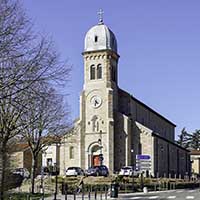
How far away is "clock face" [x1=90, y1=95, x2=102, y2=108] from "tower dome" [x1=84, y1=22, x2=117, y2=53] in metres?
7.75

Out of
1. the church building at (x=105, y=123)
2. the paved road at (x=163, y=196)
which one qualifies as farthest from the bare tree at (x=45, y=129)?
the church building at (x=105, y=123)

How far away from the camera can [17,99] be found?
888 inches

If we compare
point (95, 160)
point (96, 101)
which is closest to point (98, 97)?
point (96, 101)

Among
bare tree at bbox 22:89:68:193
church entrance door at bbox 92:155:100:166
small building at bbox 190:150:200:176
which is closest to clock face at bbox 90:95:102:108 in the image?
church entrance door at bbox 92:155:100:166

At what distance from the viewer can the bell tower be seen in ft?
276

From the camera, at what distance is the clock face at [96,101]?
3398 inches

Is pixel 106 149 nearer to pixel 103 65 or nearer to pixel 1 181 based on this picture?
pixel 103 65

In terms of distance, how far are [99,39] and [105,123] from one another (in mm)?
13692

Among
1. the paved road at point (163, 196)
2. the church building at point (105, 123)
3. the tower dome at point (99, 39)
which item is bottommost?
the paved road at point (163, 196)

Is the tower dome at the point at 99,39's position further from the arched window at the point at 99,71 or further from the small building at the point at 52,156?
the small building at the point at 52,156

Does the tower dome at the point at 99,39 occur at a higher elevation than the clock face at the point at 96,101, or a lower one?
higher

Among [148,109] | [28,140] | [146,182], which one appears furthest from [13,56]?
[148,109]

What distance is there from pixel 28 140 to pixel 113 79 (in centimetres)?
4468

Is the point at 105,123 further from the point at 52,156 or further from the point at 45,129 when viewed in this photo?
the point at 45,129
